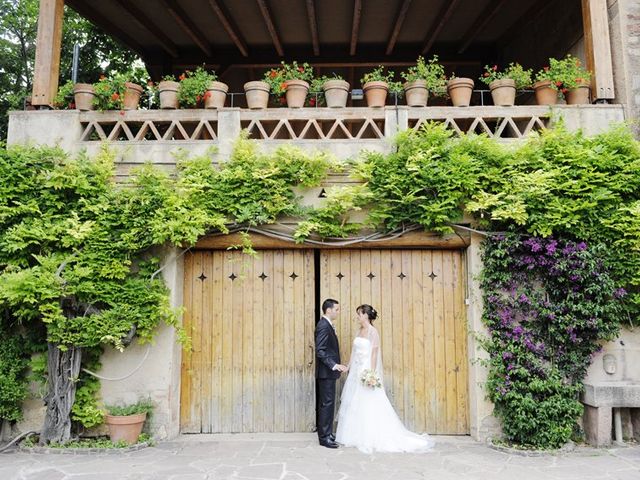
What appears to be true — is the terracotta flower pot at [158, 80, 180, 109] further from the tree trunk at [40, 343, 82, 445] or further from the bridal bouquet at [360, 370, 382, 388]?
the bridal bouquet at [360, 370, 382, 388]

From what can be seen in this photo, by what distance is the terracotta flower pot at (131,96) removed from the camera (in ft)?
21.7

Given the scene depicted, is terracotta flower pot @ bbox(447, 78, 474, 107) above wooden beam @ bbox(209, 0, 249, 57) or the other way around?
the other way around

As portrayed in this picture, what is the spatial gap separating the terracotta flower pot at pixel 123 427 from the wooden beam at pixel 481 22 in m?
7.89

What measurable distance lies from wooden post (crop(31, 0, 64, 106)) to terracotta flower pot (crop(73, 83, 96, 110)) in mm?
328

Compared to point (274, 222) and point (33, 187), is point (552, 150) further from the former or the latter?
point (33, 187)

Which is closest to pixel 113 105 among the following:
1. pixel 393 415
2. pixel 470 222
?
pixel 470 222

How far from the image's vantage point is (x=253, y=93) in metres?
6.63

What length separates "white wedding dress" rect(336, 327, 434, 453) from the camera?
5684 mm

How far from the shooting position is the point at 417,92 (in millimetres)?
6582

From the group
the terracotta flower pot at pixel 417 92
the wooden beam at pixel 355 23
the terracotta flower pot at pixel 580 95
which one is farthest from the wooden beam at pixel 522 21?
the terracotta flower pot at pixel 417 92

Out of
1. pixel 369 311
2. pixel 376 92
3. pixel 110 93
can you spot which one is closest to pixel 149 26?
pixel 110 93

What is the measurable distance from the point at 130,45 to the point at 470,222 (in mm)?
7359

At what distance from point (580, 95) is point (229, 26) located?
552 cm

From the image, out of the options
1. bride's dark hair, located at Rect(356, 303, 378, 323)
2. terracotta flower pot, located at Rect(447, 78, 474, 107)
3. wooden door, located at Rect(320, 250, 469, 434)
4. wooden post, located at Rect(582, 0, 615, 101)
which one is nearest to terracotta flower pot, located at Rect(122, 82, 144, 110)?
wooden door, located at Rect(320, 250, 469, 434)
